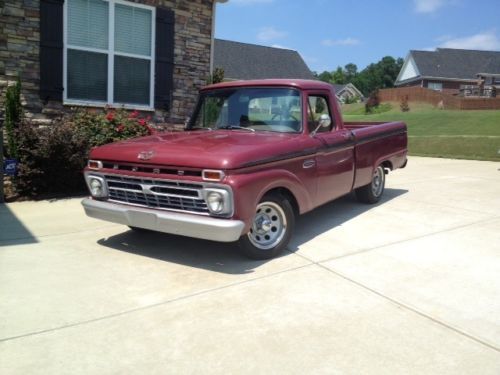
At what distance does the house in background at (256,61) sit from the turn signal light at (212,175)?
1323 inches

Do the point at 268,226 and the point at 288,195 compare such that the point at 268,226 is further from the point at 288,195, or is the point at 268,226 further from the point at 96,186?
the point at 96,186

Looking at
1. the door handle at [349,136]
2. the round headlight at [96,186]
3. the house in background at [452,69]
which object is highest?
the house in background at [452,69]

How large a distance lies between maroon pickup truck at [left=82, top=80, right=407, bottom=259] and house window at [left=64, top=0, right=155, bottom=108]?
130 inches

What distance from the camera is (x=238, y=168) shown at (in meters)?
3.96

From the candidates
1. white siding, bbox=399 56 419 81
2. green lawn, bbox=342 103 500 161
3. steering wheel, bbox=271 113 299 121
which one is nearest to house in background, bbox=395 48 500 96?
white siding, bbox=399 56 419 81

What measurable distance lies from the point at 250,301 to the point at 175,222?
99cm

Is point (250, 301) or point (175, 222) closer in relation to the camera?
point (250, 301)

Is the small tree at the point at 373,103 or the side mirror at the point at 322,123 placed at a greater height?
the small tree at the point at 373,103

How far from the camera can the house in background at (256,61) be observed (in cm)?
3783

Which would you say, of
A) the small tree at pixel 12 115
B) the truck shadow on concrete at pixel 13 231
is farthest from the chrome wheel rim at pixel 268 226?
the small tree at pixel 12 115

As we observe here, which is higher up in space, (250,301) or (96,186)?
(96,186)

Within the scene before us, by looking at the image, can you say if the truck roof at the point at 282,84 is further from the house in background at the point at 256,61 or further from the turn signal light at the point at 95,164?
the house in background at the point at 256,61

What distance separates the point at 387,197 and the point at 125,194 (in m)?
4.85

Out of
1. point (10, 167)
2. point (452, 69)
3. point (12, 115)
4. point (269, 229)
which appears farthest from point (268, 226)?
point (452, 69)
